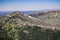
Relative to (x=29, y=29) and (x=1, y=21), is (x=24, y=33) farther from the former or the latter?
(x=1, y=21)

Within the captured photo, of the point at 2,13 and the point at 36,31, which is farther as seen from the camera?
the point at 2,13

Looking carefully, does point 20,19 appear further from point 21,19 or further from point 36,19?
point 36,19

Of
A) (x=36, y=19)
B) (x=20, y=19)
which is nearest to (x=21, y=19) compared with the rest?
(x=20, y=19)

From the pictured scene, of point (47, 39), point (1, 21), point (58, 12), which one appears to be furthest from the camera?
point (58, 12)

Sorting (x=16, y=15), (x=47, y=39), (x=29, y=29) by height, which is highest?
(x=16, y=15)

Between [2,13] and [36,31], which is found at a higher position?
[2,13]

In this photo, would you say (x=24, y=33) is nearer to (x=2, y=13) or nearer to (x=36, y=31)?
(x=36, y=31)

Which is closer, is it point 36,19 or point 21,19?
point 21,19

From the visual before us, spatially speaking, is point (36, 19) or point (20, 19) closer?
point (20, 19)

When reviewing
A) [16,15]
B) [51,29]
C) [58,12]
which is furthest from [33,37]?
[58,12]

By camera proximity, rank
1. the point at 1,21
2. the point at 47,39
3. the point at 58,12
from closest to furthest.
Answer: the point at 47,39, the point at 1,21, the point at 58,12
